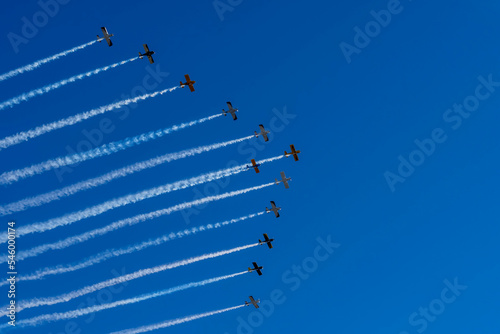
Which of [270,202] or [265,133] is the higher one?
[265,133]

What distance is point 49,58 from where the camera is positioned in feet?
196

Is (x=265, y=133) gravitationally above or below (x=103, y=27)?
below

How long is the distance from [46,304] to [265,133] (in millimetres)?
35858

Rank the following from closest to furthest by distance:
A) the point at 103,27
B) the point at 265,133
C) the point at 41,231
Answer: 1. the point at 41,231
2. the point at 103,27
3. the point at 265,133

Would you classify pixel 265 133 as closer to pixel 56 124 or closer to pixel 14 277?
pixel 56 124

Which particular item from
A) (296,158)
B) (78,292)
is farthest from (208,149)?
(78,292)

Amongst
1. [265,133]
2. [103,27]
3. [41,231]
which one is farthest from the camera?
[265,133]

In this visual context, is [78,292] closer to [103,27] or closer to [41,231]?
[41,231]

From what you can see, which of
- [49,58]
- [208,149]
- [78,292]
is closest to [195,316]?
[78,292]

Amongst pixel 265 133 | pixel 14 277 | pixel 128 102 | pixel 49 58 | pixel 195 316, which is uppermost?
pixel 49 58

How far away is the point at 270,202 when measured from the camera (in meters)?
67.8

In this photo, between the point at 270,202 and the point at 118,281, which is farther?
the point at 270,202

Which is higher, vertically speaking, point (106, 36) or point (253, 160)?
point (106, 36)

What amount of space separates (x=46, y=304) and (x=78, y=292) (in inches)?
164
